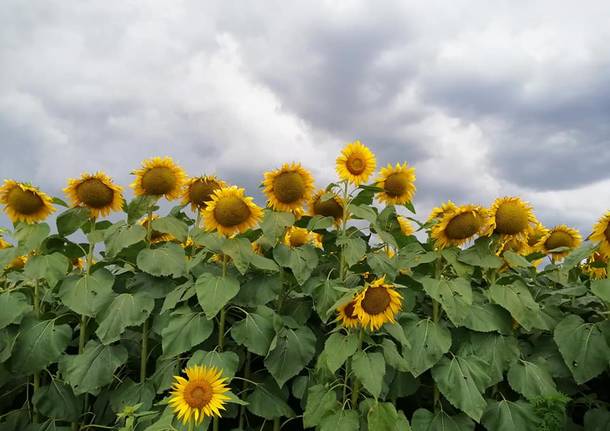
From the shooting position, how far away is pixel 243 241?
3.29 meters

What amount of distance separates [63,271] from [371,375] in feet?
6.57

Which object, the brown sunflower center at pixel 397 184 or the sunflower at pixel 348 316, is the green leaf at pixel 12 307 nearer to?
the sunflower at pixel 348 316

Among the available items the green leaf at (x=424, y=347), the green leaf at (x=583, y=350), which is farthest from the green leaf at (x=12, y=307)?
the green leaf at (x=583, y=350)

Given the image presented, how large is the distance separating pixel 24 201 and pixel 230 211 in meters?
1.50

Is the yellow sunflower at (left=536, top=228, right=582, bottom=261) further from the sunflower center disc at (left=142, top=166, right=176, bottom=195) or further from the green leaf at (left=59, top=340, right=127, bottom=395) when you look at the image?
the green leaf at (left=59, top=340, right=127, bottom=395)

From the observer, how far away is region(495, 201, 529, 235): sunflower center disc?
3.50m

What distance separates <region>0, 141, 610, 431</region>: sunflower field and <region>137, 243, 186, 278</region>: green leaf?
0.04 ft

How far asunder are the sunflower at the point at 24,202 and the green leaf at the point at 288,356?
1787 mm

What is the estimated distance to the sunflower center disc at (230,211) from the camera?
321cm

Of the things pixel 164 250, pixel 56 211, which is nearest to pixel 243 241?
pixel 164 250

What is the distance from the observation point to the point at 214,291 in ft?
10.3

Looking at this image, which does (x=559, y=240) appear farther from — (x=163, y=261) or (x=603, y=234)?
(x=163, y=261)

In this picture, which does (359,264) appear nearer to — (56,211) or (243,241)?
(243,241)

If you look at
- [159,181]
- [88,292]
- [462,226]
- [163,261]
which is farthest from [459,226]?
[88,292]
